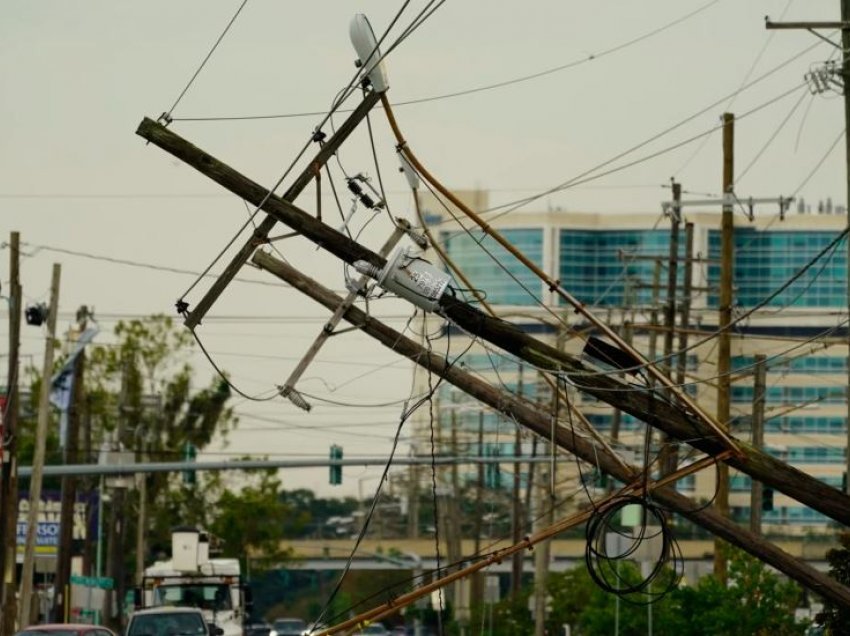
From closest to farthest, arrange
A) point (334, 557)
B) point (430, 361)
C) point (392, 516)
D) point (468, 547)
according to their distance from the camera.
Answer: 1. point (430, 361)
2. point (468, 547)
3. point (334, 557)
4. point (392, 516)

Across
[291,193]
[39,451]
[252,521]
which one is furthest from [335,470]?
[252,521]

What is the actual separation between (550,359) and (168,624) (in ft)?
57.3

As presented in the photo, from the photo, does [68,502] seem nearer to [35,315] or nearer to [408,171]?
[35,315]

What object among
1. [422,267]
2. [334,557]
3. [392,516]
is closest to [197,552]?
[422,267]

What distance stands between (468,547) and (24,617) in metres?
86.3

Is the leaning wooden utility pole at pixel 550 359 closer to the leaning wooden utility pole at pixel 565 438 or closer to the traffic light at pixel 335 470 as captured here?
the leaning wooden utility pole at pixel 565 438

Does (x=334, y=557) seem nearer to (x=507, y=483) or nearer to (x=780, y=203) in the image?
(x=507, y=483)

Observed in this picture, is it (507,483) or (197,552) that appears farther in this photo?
(507,483)

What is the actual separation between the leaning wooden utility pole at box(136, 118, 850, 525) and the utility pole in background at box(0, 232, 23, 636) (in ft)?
84.8

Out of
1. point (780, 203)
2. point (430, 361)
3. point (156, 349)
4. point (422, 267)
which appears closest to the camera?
point (422, 267)

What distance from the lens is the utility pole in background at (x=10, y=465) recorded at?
48.1 m

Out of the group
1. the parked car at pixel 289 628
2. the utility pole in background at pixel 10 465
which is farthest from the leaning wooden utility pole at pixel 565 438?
the parked car at pixel 289 628

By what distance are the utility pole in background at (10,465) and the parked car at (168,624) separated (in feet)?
29.5

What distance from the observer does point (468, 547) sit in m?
137
